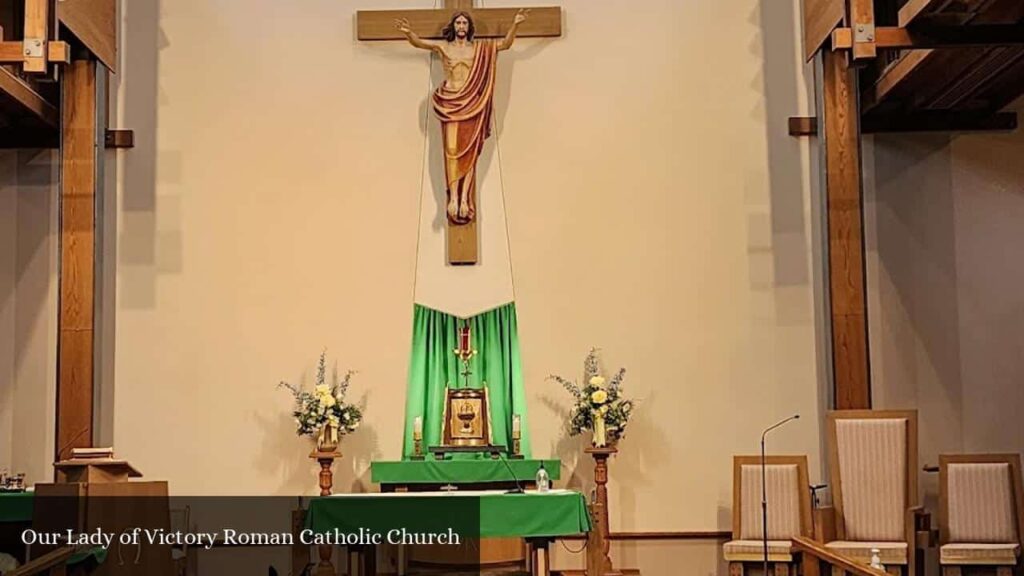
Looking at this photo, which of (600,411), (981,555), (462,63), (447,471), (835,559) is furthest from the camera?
(462,63)

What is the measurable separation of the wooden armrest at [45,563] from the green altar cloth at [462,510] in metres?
1.49

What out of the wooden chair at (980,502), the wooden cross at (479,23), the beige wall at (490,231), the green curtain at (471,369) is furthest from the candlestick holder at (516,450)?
the wooden cross at (479,23)

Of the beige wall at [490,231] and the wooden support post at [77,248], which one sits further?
the beige wall at [490,231]

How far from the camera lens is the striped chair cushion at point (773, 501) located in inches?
312

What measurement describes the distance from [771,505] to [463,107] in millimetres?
3258

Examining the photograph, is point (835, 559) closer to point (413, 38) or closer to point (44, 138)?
point (413, 38)

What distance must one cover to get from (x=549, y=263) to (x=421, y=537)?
289 centimetres

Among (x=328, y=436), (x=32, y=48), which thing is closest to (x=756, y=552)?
(x=328, y=436)

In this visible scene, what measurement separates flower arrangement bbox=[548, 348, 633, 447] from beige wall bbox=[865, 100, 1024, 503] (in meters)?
1.82

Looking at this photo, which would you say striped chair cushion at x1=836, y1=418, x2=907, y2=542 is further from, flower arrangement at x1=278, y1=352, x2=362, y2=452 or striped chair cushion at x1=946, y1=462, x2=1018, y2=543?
flower arrangement at x1=278, y1=352, x2=362, y2=452

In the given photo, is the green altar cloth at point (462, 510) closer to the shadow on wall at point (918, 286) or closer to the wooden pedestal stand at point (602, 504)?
the wooden pedestal stand at point (602, 504)

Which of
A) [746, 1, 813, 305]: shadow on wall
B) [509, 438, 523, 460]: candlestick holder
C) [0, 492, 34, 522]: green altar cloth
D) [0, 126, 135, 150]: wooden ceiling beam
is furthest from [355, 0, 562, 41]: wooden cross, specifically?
[0, 492, 34, 522]: green altar cloth

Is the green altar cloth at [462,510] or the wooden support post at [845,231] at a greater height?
the wooden support post at [845,231]

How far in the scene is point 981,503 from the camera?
7.76 metres
